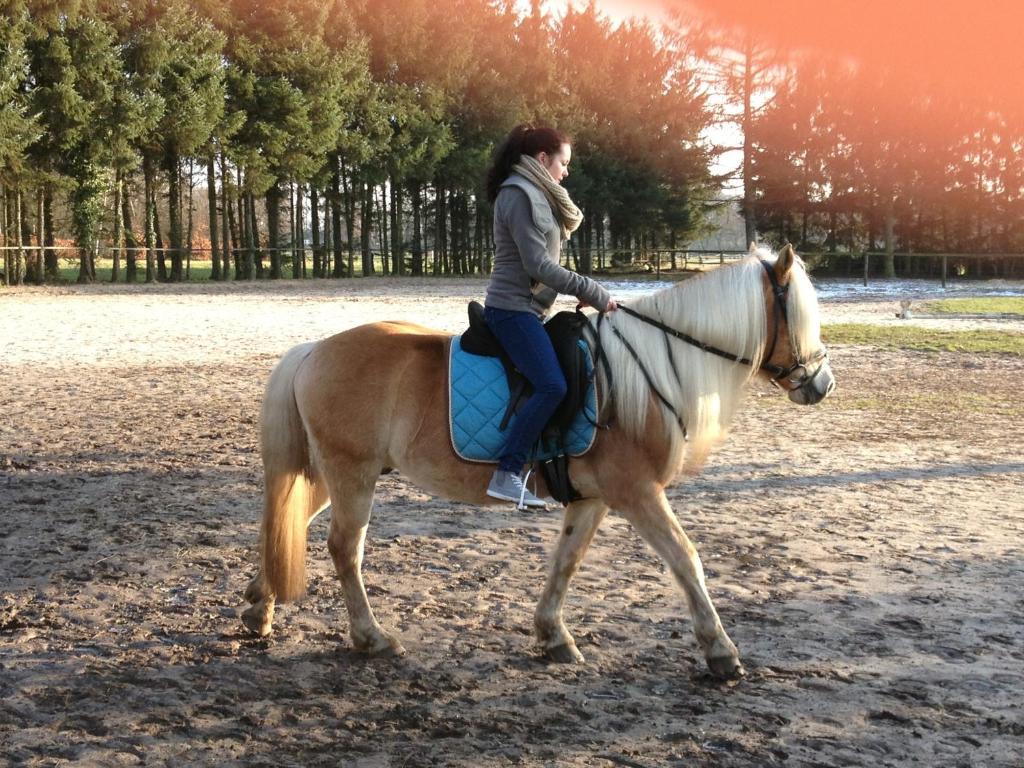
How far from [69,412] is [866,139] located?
50.4m

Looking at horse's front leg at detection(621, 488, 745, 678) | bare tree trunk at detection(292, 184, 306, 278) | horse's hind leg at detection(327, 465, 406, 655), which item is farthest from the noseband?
bare tree trunk at detection(292, 184, 306, 278)

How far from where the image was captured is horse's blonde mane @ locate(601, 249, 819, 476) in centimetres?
453

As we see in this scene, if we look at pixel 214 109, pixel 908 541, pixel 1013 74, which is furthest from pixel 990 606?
pixel 214 109

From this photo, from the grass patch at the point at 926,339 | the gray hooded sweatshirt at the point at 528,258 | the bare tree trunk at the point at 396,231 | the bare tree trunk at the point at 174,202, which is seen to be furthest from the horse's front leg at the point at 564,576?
the bare tree trunk at the point at 396,231

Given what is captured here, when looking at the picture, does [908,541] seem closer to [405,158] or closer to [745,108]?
[405,158]

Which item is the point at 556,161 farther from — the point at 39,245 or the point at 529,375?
the point at 39,245

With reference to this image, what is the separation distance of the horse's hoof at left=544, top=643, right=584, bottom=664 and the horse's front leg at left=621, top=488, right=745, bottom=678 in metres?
0.56

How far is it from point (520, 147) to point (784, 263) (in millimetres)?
1322

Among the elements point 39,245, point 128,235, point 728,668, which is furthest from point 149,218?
point 728,668

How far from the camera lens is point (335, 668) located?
4457 millimetres

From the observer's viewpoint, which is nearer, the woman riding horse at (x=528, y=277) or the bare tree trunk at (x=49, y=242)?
the woman riding horse at (x=528, y=277)

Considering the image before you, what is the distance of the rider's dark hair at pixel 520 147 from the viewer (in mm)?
4613

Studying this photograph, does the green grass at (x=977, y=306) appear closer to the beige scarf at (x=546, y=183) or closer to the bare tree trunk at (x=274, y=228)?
the beige scarf at (x=546, y=183)

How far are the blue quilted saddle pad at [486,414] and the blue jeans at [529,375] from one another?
0.07 m
